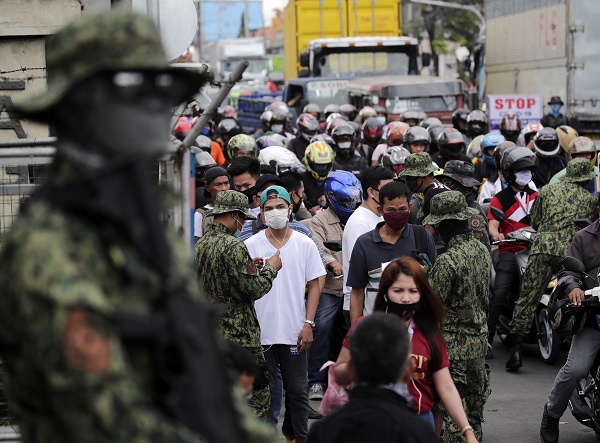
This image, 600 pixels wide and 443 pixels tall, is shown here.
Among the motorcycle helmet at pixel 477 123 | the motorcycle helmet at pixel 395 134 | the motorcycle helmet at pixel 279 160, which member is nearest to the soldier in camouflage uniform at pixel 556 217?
the motorcycle helmet at pixel 279 160

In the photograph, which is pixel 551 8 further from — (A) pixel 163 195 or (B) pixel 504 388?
(A) pixel 163 195

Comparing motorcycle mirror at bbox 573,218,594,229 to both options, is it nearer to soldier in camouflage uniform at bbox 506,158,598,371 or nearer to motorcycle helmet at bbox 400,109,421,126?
soldier in camouflage uniform at bbox 506,158,598,371

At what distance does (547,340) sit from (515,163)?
5.63 ft

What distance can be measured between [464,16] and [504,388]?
42034 mm

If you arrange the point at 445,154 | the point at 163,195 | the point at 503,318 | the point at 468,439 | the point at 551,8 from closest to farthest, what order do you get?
the point at 163,195 < the point at 468,439 < the point at 503,318 < the point at 445,154 < the point at 551,8

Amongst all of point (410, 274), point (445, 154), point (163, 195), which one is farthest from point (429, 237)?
point (445, 154)

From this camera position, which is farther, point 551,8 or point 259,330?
point 551,8

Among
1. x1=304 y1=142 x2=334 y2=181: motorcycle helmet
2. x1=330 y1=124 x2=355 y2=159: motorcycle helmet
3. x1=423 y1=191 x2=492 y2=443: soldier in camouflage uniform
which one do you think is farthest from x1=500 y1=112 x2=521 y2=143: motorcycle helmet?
x1=423 y1=191 x2=492 y2=443: soldier in camouflage uniform

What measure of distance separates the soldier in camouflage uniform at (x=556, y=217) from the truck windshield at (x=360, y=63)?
20.5 m

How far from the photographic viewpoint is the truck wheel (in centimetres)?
1124

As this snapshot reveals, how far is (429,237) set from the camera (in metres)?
8.15

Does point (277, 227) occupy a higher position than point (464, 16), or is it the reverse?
point (464, 16)

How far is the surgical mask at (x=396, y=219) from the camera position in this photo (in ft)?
26.0

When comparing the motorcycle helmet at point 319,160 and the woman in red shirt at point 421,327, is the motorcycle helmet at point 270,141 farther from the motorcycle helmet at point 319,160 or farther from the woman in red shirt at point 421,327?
the woman in red shirt at point 421,327
